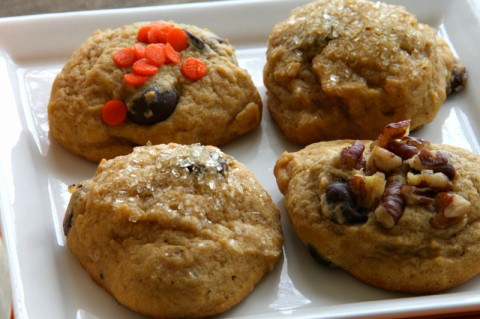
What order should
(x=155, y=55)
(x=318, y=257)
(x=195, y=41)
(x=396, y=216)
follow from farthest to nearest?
(x=195, y=41) → (x=155, y=55) → (x=318, y=257) → (x=396, y=216)

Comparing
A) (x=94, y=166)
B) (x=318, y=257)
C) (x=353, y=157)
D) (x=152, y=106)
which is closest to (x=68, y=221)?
(x=94, y=166)

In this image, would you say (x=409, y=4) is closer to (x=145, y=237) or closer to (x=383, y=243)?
(x=383, y=243)

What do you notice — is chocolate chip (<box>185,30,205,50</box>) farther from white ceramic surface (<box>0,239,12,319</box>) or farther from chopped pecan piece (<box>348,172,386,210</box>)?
white ceramic surface (<box>0,239,12,319</box>)

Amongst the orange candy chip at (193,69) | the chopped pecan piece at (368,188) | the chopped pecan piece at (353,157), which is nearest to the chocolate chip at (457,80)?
the chopped pecan piece at (353,157)

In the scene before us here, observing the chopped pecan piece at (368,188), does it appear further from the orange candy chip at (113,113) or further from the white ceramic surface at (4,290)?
the white ceramic surface at (4,290)

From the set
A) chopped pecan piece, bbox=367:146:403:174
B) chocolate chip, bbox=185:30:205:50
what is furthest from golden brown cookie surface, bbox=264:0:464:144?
chopped pecan piece, bbox=367:146:403:174

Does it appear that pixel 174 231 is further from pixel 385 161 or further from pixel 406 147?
pixel 406 147
